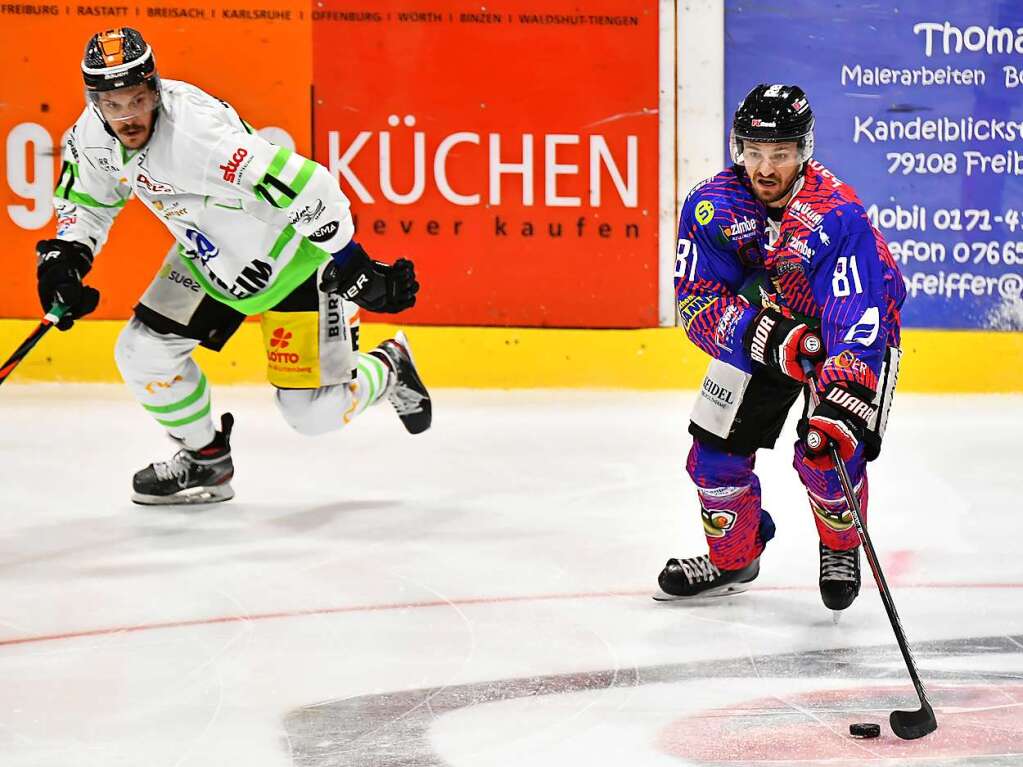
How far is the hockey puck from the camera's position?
2.26 metres

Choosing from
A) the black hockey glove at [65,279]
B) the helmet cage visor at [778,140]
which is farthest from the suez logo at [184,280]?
the helmet cage visor at [778,140]

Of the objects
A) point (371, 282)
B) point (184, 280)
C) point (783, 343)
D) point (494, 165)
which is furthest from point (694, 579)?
point (494, 165)

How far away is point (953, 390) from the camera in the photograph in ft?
17.2

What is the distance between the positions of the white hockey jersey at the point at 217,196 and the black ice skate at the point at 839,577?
1333 millimetres

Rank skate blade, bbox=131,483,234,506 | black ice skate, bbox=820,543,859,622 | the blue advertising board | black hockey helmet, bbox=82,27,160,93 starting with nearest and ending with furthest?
black ice skate, bbox=820,543,859,622 < black hockey helmet, bbox=82,27,160,93 < skate blade, bbox=131,483,234,506 < the blue advertising board

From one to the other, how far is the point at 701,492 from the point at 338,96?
2820 mm

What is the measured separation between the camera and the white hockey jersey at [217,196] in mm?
3490

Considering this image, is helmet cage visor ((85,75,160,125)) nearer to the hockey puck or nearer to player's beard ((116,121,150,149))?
player's beard ((116,121,150,149))

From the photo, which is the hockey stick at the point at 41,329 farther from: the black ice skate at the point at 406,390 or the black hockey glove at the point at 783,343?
the black hockey glove at the point at 783,343

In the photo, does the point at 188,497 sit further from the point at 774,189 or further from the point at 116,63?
the point at 774,189

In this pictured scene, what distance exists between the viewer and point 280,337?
12.5ft

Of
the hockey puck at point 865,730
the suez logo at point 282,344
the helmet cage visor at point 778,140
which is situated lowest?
the hockey puck at point 865,730

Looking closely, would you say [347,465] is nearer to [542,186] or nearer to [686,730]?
[542,186]

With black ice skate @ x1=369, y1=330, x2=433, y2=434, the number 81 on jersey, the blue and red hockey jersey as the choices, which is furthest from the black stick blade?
black ice skate @ x1=369, y1=330, x2=433, y2=434
